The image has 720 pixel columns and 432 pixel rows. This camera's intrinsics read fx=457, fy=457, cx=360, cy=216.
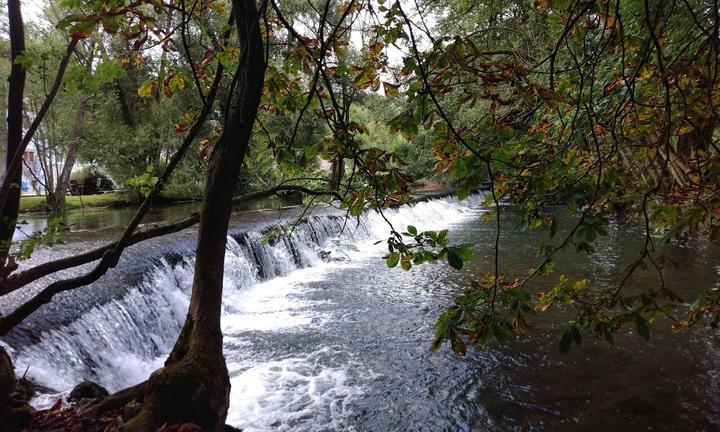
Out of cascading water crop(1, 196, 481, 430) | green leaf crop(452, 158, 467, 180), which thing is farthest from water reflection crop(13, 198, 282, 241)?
green leaf crop(452, 158, 467, 180)

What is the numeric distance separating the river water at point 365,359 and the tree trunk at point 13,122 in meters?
1.41

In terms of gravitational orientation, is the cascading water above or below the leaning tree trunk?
below

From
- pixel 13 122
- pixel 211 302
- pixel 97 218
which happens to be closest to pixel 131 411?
pixel 211 302

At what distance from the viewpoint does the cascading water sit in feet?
14.2

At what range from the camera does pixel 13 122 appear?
225cm

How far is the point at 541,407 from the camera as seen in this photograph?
4336mm

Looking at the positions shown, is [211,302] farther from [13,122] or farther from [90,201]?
[90,201]

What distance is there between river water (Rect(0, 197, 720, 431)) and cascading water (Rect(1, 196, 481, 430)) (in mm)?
18

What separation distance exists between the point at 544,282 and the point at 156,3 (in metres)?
8.30

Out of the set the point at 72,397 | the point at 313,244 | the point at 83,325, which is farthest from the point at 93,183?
the point at 72,397

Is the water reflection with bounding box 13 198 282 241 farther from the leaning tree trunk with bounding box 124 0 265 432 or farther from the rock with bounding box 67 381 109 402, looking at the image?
the leaning tree trunk with bounding box 124 0 265 432

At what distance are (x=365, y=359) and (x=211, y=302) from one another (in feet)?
12.8

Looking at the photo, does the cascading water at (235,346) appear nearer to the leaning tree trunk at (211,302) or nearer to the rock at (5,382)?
the leaning tree trunk at (211,302)

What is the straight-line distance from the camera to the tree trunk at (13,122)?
2.12 m
